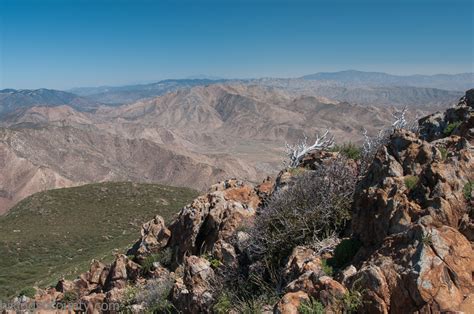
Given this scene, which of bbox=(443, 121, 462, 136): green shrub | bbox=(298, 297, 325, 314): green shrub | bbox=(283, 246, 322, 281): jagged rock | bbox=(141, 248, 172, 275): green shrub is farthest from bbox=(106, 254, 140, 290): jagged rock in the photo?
bbox=(443, 121, 462, 136): green shrub

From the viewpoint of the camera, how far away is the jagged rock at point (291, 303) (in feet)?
21.9

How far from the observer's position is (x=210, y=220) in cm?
1433

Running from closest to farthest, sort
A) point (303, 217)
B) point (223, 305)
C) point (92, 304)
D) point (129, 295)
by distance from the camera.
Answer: point (223, 305) → point (303, 217) → point (129, 295) → point (92, 304)

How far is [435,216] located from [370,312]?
1.98 metres

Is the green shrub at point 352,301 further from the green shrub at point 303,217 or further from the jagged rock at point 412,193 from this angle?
the green shrub at point 303,217

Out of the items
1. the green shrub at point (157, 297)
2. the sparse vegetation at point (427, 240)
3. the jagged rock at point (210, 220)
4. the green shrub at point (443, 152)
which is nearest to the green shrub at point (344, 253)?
the sparse vegetation at point (427, 240)

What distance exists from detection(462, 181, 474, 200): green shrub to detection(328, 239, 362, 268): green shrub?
2.11 m

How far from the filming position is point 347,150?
49.4 ft

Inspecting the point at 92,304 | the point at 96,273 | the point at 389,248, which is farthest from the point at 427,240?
the point at 96,273

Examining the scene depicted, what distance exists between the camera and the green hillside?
37.2m

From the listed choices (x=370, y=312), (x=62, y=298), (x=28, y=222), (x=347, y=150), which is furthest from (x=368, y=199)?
(x=28, y=222)

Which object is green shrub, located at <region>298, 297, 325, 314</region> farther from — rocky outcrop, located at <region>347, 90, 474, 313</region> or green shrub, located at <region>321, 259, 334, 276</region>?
green shrub, located at <region>321, 259, 334, 276</region>

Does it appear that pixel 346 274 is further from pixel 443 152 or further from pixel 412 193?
pixel 443 152

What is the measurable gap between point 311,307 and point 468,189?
340 centimetres
